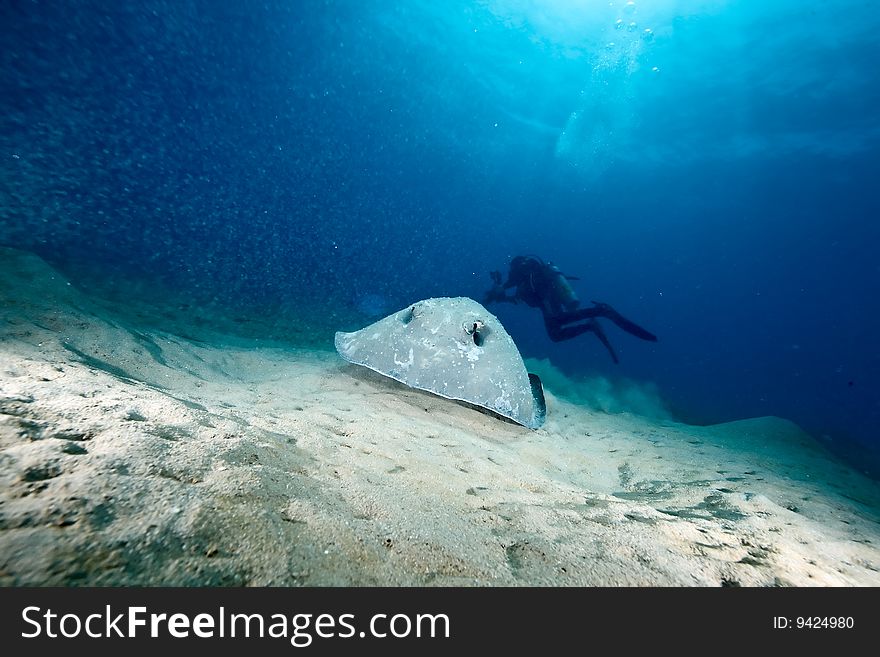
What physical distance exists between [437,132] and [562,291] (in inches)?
1775

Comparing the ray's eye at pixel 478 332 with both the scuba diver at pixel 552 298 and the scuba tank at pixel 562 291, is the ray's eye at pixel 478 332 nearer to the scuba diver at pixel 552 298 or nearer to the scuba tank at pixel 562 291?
the scuba diver at pixel 552 298

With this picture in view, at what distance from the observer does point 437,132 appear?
48.0 metres

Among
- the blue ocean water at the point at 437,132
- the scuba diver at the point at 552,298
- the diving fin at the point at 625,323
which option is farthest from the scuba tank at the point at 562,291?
the blue ocean water at the point at 437,132

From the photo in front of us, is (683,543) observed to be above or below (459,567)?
above

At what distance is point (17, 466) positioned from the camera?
1.23 meters

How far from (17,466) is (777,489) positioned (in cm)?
469

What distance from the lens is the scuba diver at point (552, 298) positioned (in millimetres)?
10398

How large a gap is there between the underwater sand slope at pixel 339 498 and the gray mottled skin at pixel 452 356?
0.39 m

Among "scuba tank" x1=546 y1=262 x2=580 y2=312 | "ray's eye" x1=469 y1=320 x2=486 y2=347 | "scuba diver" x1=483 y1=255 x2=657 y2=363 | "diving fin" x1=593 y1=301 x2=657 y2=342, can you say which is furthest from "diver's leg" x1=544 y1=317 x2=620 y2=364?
"ray's eye" x1=469 y1=320 x2=486 y2=347

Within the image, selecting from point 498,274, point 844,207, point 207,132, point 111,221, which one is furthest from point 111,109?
point 844,207

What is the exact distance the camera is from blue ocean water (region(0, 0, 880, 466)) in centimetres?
1316

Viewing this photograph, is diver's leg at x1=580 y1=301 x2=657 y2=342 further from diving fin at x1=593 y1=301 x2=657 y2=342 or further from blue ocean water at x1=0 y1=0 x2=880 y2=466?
blue ocean water at x1=0 y1=0 x2=880 y2=466

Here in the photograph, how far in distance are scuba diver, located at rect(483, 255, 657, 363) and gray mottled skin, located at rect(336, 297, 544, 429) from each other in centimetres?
640
